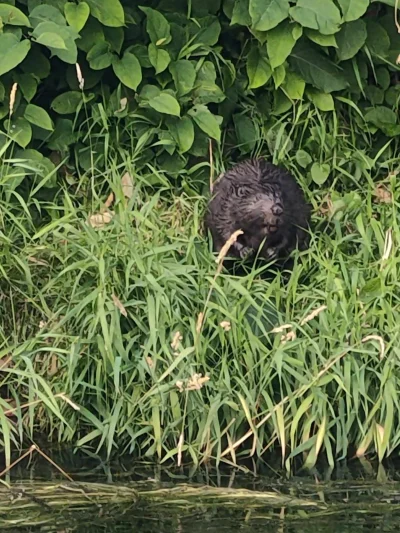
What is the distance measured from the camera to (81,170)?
5188mm

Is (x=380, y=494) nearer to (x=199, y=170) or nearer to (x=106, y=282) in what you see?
(x=106, y=282)

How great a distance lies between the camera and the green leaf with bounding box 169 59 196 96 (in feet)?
16.5

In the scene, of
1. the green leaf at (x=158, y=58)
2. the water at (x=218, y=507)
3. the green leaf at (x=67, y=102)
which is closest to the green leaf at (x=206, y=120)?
the green leaf at (x=158, y=58)

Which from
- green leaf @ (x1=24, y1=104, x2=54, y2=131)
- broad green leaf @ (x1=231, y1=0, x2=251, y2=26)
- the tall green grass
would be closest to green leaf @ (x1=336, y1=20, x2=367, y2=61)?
broad green leaf @ (x1=231, y1=0, x2=251, y2=26)

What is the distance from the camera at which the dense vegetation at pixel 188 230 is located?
156 inches

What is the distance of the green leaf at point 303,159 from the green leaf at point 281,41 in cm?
54

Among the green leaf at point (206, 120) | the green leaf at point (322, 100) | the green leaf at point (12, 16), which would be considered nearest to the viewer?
the green leaf at point (12, 16)

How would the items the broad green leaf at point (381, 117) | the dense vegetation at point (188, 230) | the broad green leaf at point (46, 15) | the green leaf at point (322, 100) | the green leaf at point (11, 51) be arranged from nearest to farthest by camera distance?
the dense vegetation at point (188, 230)
the green leaf at point (11, 51)
the broad green leaf at point (46, 15)
the green leaf at point (322, 100)
the broad green leaf at point (381, 117)

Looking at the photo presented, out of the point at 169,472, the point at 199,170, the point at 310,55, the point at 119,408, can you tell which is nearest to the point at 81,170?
the point at 199,170

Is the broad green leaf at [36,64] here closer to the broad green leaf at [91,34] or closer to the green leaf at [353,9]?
the broad green leaf at [91,34]

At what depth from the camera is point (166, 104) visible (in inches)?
193

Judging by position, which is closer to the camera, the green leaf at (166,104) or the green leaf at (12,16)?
the green leaf at (12,16)

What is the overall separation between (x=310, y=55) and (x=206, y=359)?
6.09 ft

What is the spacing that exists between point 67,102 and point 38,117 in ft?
1.02
